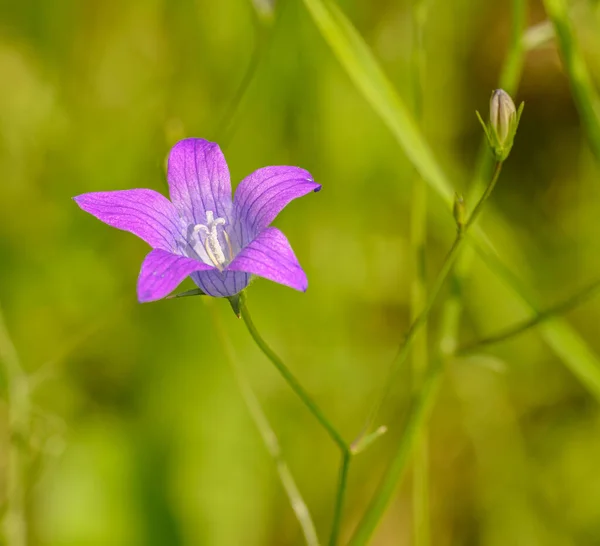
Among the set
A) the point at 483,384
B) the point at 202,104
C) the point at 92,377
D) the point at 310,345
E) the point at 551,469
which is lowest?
the point at 551,469

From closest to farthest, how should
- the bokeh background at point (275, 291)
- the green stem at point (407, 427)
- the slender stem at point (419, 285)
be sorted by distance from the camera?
the green stem at point (407, 427) < the slender stem at point (419, 285) < the bokeh background at point (275, 291)

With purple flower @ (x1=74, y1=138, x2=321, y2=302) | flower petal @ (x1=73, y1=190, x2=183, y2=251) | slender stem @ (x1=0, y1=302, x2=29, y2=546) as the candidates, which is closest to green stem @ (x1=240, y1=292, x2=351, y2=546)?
purple flower @ (x1=74, y1=138, x2=321, y2=302)

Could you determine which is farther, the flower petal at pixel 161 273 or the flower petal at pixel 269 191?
the flower petal at pixel 269 191

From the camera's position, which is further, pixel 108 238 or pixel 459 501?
pixel 108 238

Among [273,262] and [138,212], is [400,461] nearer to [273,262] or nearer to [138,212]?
[273,262]

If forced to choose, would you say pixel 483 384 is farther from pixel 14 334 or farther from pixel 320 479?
pixel 14 334

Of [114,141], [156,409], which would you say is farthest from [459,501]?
[114,141]

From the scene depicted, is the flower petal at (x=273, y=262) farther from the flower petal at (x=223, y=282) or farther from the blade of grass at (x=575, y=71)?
the blade of grass at (x=575, y=71)

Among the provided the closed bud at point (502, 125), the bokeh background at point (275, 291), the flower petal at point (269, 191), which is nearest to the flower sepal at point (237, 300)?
the flower petal at point (269, 191)
